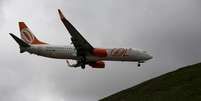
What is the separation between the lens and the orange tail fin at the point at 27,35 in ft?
348

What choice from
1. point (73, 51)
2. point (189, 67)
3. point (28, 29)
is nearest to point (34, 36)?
point (28, 29)

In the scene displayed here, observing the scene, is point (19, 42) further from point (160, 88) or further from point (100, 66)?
point (160, 88)

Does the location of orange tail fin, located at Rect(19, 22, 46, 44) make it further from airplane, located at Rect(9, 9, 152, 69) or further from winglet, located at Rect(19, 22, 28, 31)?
airplane, located at Rect(9, 9, 152, 69)

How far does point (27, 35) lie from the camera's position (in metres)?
109

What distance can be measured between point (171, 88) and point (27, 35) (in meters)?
41.6

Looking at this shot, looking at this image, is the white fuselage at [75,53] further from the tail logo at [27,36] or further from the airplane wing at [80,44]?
the tail logo at [27,36]

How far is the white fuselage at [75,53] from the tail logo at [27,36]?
19.4 feet

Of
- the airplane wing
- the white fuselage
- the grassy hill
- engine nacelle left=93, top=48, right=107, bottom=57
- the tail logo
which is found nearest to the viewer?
the grassy hill

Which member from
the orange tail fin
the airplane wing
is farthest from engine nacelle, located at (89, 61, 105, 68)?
the orange tail fin

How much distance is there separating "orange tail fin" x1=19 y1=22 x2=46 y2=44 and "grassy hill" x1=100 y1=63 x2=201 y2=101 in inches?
979

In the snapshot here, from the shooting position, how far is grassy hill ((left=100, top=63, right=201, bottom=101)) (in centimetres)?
6900

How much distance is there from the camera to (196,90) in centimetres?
6981

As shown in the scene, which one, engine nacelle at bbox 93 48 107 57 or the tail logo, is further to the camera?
the tail logo

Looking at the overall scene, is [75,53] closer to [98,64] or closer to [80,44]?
[80,44]
